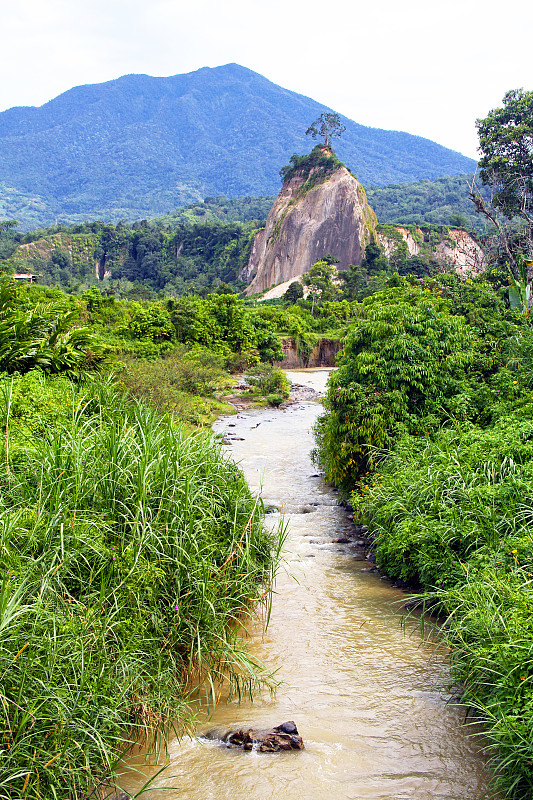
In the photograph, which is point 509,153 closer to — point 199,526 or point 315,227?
point 199,526

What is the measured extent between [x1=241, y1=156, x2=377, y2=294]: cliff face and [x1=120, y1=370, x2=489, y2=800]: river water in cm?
6572

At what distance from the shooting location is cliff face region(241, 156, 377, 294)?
7000cm

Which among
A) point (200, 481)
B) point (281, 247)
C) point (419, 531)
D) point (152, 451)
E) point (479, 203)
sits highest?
point (281, 247)

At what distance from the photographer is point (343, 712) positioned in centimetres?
470

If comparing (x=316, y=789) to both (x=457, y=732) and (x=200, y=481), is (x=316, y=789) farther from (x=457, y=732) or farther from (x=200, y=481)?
(x=200, y=481)

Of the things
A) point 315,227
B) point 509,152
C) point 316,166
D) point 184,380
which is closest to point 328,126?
point 316,166

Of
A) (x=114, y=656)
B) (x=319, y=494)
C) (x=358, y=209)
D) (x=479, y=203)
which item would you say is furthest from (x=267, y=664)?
(x=358, y=209)

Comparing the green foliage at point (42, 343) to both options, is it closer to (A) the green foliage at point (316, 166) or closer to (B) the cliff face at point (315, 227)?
(B) the cliff face at point (315, 227)

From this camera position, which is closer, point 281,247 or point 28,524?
point 28,524

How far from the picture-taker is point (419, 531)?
642cm

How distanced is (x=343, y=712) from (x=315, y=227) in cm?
7115

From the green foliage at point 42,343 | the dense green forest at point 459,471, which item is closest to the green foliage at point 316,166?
Result: the dense green forest at point 459,471

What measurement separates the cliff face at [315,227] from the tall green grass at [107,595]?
67.0 meters

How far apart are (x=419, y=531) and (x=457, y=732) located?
2.23 meters
